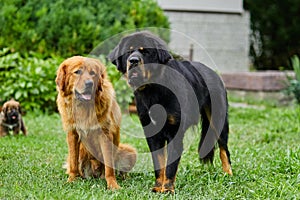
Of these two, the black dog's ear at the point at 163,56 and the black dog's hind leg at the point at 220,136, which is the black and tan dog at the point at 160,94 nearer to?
the black dog's ear at the point at 163,56

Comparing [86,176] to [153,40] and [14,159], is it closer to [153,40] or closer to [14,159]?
[14,159]

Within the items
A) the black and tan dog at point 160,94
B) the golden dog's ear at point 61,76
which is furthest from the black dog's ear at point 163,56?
the golden dog's ear at point 61,76

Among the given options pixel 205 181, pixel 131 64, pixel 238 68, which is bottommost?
pixel 238 68

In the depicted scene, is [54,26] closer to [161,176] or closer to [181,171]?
[181,171]

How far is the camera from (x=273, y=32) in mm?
18531

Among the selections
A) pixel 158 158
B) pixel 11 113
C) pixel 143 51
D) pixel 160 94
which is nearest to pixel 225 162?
pixel 158 158

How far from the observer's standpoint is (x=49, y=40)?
36.6ft

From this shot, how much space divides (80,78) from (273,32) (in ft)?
47.4

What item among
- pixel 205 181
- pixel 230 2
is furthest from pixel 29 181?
pixel 230 2

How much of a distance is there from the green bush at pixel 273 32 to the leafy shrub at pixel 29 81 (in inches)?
348

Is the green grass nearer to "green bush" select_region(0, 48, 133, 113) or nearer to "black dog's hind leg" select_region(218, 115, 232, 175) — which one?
"black dog's hind leg" select_region(218, 115, 232, 175)

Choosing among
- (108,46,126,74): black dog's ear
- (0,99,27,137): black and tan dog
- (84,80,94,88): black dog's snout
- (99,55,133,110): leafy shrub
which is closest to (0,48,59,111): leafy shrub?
(99,55,133,110): leafy shrub

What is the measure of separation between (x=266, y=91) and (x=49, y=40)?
509cm

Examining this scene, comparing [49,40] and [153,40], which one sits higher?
[153,40]
